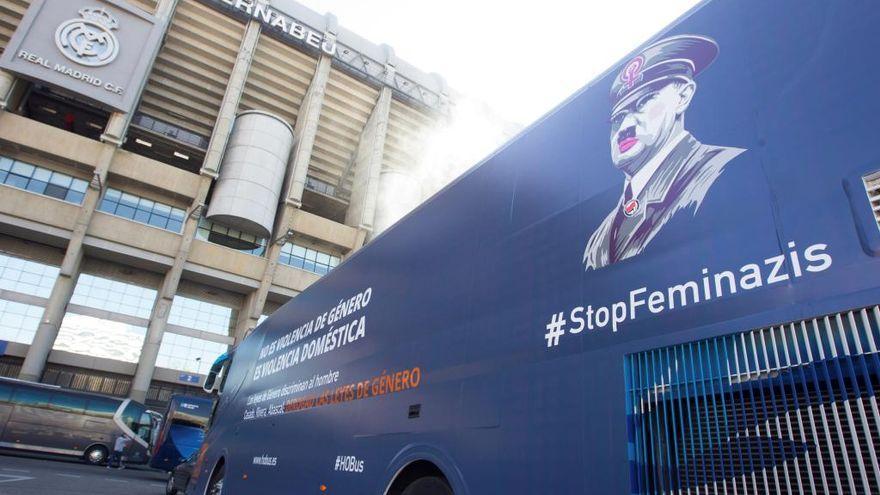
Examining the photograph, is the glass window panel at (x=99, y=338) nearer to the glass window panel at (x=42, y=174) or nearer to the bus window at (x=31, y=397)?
the glass window panel at (x=42, y=174)

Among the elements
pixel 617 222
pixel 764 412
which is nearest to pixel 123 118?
pixel 617 222

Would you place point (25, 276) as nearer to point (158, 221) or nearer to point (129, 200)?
point (129, 200)

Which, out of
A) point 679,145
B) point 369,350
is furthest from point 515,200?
point 369,350

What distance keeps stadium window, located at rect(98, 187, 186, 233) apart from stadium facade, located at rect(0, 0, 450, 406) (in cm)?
10

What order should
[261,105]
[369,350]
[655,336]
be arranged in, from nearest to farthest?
[655,336]
[369,350]
[261,105]

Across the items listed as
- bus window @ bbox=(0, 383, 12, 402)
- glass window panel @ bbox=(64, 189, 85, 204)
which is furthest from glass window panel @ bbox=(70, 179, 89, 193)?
bus window @ bbox=(0, 383, 12, 402)

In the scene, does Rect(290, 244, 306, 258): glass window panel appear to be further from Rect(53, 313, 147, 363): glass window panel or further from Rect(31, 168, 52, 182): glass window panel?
Rect(31, 168, 52, 182): glass window panel

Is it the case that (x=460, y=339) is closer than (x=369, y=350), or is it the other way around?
(x=460, y=339)

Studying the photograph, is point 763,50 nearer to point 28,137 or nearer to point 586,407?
point 586,407

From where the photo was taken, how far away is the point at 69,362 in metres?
28.1

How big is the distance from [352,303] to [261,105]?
35.5m

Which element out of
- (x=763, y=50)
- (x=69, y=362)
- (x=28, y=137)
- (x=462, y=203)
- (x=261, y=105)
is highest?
(x=261, y=105)

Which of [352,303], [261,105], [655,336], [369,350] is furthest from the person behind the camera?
[261,105]

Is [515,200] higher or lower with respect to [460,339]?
higher
